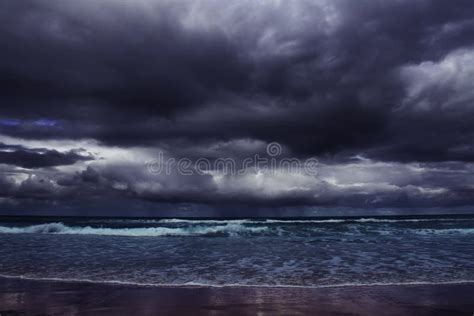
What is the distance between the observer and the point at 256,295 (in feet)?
26.3

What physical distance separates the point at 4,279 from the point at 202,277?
5627 millimetres

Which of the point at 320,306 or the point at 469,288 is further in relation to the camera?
the point at 469,288

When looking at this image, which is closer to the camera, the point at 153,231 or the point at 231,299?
the point at 231,299

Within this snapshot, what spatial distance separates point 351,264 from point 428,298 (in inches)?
186

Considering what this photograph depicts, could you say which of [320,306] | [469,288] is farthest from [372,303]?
[469,288]

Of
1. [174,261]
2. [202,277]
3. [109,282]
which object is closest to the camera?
[109,282]

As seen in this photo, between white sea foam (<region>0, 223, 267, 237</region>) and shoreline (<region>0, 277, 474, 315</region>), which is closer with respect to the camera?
shoreline (<region>0, 277, 474, 315</region>)

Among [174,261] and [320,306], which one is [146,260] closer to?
[174,261]

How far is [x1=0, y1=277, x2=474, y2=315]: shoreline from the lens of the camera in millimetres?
6703

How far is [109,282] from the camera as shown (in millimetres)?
9570

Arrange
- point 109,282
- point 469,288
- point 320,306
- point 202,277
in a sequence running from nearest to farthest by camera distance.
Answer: point 320,306
point 469,288
point 109,282
point 202,277

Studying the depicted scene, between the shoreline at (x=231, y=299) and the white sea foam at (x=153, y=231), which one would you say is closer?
the shoreline at (x=231, y=299)

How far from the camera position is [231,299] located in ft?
25.1

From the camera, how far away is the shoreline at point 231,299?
22.0 feet
